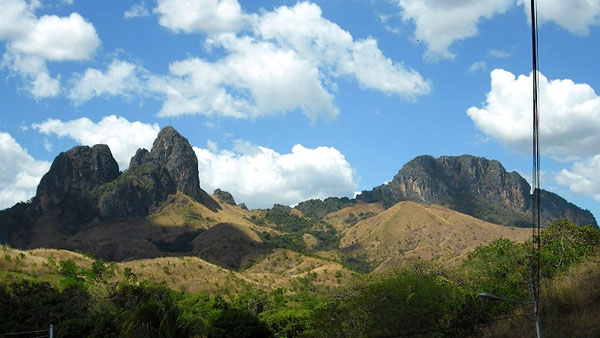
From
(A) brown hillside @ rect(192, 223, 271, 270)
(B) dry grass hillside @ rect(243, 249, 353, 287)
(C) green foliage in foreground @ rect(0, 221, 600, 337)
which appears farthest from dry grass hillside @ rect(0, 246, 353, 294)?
(C) green foliage in foreground @ rect(0, 221, 600, 337)

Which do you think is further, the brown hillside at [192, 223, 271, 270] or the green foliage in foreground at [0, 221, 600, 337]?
the brown hillside at [192, 223, 271, 270]

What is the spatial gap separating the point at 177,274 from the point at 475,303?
7572cm

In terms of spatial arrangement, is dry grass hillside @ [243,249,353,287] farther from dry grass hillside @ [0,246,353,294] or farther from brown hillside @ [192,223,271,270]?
brown hillside @ [192,223,271,270]

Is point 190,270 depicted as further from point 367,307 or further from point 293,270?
point 367,307

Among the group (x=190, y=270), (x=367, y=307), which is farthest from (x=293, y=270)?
(x=367, y=307)

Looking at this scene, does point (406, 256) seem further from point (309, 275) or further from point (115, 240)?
point (115, 240)

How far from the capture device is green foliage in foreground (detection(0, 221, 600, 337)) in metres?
38.2

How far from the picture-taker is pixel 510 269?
5062cm

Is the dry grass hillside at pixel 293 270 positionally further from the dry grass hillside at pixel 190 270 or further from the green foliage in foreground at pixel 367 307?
the green foliage in foreground at pixel 367 307

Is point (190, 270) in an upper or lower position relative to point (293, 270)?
lower

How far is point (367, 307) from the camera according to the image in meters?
40.5

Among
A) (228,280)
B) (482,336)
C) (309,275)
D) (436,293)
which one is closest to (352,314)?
(436,293)

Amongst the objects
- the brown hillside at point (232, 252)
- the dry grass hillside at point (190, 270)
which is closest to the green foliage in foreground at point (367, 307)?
the dry grass hillside at point (190, 270)

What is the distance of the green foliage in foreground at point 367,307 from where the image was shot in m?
38.2
